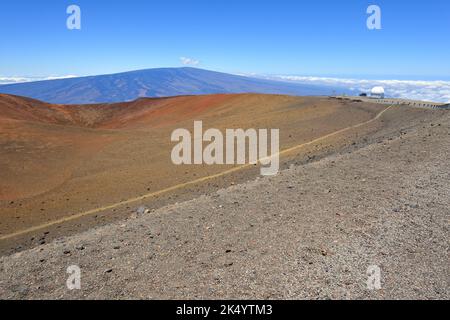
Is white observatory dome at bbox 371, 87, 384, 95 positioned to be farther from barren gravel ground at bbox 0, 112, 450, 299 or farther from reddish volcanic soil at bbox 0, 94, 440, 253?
barren gravel ground at bbox 0, 112, 450, 299

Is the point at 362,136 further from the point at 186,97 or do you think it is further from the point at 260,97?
the point at 186,97

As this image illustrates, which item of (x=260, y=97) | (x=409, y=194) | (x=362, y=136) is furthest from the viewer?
(x=260, y=97)

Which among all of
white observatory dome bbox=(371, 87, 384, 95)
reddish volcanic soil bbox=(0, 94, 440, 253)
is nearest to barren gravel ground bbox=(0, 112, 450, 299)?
reddish volcanic soil bbox=(0, 94, 440, 253)

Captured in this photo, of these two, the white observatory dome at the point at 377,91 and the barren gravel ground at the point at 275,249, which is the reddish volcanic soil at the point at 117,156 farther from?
the white observatory dome at the point at 377,91

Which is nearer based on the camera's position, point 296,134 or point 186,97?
point 296,134
